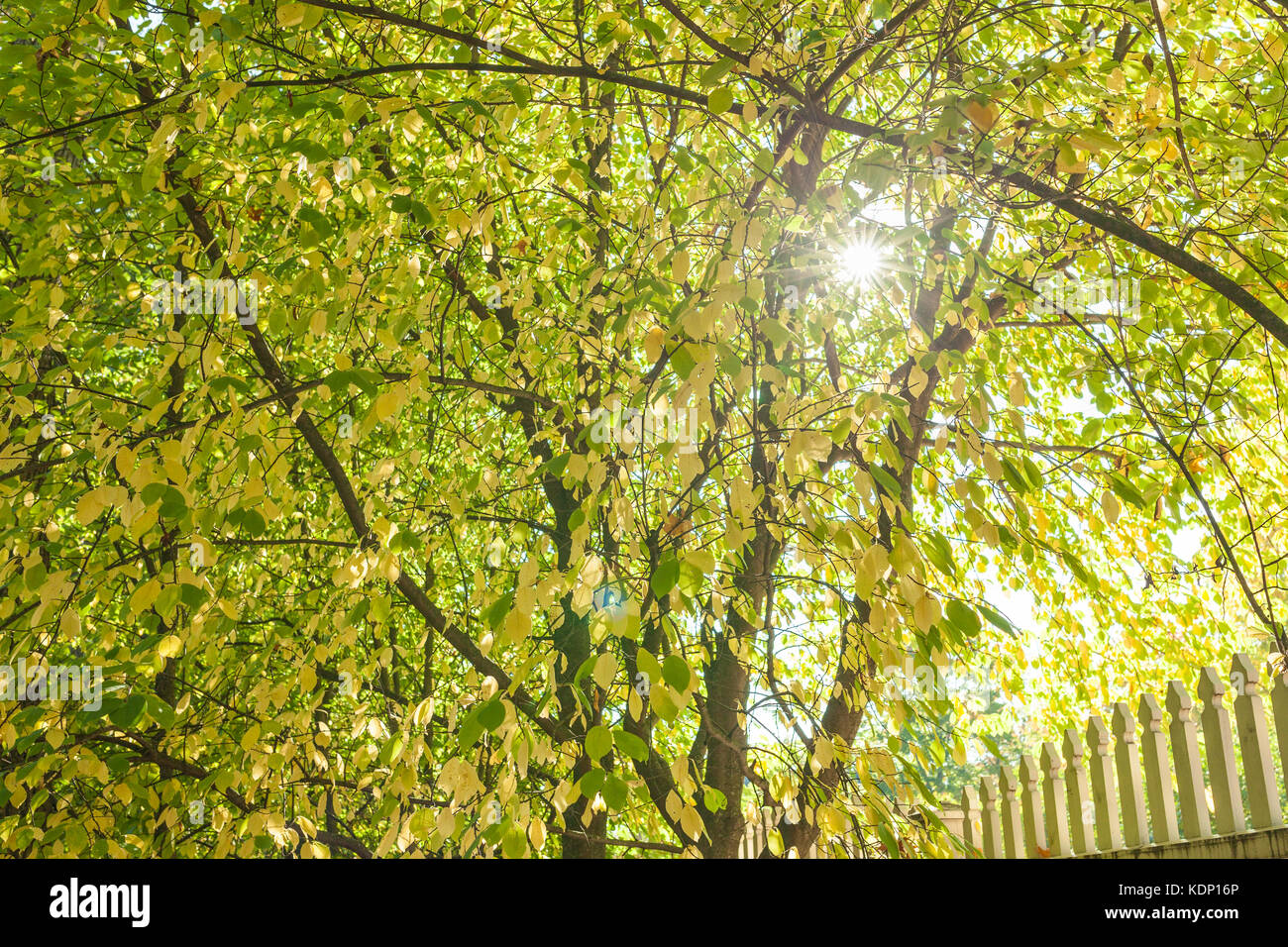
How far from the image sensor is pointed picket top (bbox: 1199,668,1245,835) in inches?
126

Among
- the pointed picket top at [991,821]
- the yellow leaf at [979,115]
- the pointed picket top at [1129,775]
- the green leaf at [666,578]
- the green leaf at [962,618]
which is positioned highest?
the yellow leaf at [979,115]

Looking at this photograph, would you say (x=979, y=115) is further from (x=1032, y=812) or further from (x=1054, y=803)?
(x=1032, y=812)

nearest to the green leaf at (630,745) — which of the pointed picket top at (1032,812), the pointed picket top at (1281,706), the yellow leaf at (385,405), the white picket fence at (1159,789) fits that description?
the yellow leaf at (385,405)

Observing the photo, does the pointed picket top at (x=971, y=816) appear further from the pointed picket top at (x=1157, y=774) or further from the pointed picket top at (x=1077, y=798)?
the pointed picket top at (x=1157, y=774)

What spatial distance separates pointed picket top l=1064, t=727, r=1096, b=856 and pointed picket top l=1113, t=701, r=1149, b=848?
214mm

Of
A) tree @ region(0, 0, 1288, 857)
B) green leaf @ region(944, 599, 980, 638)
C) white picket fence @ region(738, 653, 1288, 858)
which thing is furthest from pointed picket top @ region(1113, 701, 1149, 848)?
green leaf @ region(944, 599, 980, 638)

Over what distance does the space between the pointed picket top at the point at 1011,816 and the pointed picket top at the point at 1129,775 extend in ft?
2.27

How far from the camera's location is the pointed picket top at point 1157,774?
353 centimetres

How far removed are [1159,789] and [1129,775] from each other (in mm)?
276

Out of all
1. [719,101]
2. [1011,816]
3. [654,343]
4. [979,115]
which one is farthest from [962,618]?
[1011,816]

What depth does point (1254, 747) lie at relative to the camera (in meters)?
3.20

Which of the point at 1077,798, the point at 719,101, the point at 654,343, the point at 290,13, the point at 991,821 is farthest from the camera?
the point at 991,821

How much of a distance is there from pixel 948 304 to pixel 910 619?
40.5 inches

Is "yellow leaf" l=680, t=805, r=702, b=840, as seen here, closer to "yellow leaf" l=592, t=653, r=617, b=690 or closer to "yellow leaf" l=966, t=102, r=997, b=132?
"yellow leaf" l=592, t=653, r=617, b=690
